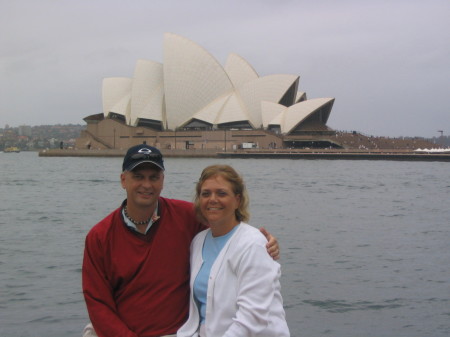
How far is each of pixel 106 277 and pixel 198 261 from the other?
443 millimetres

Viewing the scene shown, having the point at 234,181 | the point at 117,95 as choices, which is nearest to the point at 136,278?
the point at 234,181

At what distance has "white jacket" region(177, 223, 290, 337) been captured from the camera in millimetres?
2416

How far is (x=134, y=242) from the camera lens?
275 cm

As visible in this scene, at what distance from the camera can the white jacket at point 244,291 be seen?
242cm

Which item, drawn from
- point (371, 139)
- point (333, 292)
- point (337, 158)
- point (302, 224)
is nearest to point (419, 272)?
point (333, 292)

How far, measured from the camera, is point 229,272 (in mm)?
2498

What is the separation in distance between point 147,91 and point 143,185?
2339 inches

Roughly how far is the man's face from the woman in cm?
20

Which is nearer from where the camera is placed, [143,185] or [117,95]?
[143,185]

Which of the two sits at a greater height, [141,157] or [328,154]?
[141,157]

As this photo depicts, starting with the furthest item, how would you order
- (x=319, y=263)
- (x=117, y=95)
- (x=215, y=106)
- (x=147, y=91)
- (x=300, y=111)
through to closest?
1. (x=117, y=95)
2. (x=147, y=91)
3. (x=215, y=106)
4. (x=300, y=111)
5. (x=319, y=263)

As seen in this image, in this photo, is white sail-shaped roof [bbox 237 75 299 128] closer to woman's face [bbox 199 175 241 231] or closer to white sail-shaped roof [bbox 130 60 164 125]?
white sail-shaped roof [bbox 130 60 164 125]

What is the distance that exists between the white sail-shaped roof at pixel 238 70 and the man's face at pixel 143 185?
57.6m

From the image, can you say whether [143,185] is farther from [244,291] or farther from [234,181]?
[244,291]
